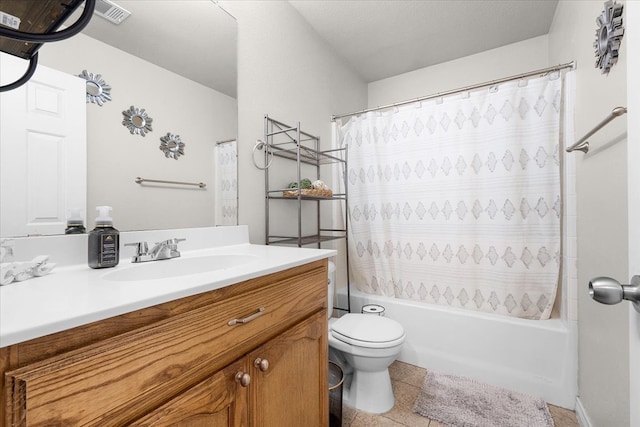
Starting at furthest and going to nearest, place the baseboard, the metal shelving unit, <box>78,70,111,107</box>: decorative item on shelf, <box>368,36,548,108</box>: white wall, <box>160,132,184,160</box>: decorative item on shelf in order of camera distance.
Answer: <box>368,36,548,108</box>: white wall
the metal shelving unit
the baseboard
<box>160,132,184,160</box>: decorative item on shelf
<box>78,70,111,107</box>: decorative item on shelf

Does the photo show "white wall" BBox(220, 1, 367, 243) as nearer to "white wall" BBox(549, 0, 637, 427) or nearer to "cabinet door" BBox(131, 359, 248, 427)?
"cabinet door" BBox(131, 359, 248, 427)

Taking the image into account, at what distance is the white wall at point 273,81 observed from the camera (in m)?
1.53

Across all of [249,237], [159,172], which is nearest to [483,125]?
[249,237]

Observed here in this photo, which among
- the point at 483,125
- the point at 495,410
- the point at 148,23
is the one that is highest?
the point at 148,23

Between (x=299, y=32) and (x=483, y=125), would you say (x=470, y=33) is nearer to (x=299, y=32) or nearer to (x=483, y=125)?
(x=483, y=125)

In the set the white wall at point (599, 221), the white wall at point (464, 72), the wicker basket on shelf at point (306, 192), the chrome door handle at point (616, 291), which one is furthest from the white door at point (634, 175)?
the white wall at point (464, 72)

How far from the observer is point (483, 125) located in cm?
180

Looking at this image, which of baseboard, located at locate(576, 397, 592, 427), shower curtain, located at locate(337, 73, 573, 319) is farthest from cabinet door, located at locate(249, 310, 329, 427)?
baseboard, located at locate(576, 397, 592, 427)

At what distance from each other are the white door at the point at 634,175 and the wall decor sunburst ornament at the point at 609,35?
2.43ft

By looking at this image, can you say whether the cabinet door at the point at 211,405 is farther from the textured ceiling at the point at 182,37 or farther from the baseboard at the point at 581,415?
the baseboard at the point at 581,415

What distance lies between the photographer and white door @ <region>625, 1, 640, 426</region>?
45 cm

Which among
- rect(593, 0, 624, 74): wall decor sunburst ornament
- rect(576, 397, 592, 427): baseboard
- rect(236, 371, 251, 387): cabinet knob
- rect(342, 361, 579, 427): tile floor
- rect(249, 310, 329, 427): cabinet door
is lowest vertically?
rect(342, 361, 579, 427): tile floor

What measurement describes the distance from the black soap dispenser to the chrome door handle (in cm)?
117

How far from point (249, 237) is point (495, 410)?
160cm
